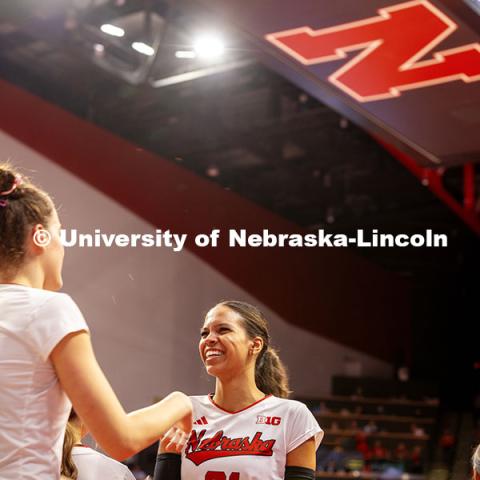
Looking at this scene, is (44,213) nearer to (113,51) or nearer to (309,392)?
(309,392)

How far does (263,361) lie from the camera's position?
2535 millimetres

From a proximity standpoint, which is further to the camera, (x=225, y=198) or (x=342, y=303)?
(x=342, y=303)

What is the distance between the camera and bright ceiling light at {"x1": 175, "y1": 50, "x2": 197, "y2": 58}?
491 centimetres

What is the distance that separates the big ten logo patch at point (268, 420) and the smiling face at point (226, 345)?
16 cm

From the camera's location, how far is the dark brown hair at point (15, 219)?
119 centimetres

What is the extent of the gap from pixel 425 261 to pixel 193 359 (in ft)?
4.13

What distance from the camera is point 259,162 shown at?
7.29m

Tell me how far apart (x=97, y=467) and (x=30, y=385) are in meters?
0.85

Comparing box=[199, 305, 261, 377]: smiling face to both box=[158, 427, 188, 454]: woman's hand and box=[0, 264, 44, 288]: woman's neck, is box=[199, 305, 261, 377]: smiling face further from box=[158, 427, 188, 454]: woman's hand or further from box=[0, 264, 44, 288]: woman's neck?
box=[0, 264, 44, 288]: woman's neck

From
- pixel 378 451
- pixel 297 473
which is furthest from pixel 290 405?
pixel 378 451

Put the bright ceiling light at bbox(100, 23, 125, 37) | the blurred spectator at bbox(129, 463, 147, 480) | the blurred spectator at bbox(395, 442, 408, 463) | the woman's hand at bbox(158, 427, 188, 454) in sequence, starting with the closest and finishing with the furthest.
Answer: the woman's hand at bbox(158, 427, 188, 454), the blurred spectator at bbox(129, 463, 147, 480), the bright ceiling light at bbox(100, 23, 125, 37), the blurred spectator at bbox(395, 442, 408, 463)

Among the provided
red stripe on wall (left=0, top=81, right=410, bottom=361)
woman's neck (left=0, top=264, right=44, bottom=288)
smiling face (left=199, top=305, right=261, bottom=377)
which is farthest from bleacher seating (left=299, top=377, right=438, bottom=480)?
woman's neck (left=0, top=264, right=44, bottom=288)

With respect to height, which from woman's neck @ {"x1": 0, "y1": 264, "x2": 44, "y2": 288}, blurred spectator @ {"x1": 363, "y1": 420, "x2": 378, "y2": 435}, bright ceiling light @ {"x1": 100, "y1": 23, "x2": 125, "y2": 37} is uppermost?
bright ceiling light @ {"x1": 100, "y1": 23, "x2": 125, "y2": 37}

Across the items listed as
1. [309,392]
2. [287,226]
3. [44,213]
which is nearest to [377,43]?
[287,226]
